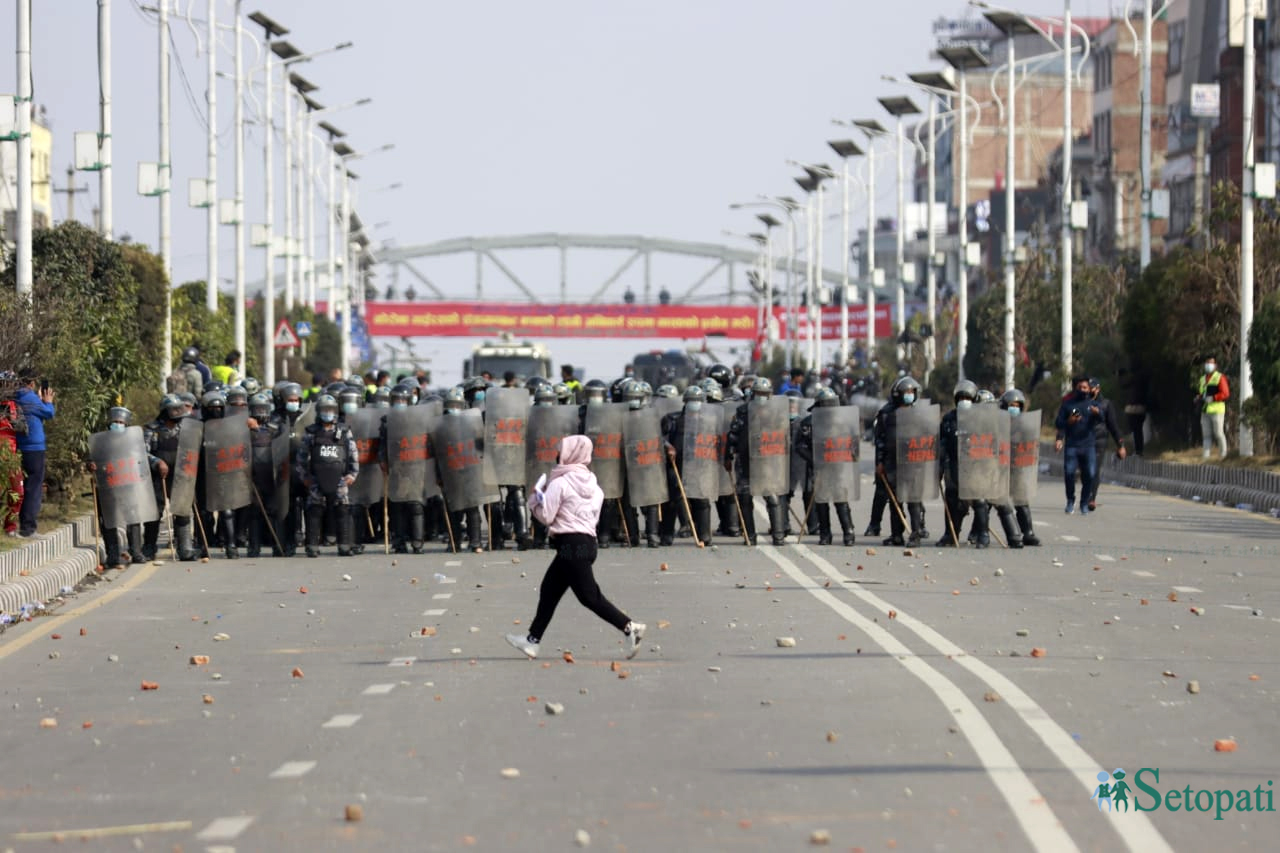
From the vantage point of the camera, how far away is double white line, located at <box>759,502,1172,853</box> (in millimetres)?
8492

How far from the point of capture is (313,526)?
24.5 metres

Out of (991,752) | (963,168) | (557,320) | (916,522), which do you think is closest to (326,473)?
(916,522)

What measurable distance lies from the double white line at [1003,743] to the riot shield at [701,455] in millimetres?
7305

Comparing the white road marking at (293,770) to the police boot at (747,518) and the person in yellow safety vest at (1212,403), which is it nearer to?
the police boot at (747,518)

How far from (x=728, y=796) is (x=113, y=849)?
89.8 inches

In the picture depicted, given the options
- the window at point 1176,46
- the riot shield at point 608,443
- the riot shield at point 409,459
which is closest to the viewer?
the riot shield at point 409,459

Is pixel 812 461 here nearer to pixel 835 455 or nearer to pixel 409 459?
pixel 835 455

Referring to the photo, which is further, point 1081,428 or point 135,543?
point 1081,428

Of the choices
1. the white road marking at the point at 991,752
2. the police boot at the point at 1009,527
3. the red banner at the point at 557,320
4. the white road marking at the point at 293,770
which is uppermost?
the red banner at the point at 557,320

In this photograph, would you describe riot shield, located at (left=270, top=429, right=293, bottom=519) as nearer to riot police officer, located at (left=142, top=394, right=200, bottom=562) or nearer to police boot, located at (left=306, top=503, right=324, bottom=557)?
police boot, located at (left=306, top=503, right=324, bottom=557)

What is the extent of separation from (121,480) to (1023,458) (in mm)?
8830

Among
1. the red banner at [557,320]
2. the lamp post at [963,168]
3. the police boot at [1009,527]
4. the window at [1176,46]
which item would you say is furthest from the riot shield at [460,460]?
the red banner at [557,320]

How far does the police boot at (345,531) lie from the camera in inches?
968

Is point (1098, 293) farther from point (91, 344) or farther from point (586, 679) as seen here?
point (586, 679)
